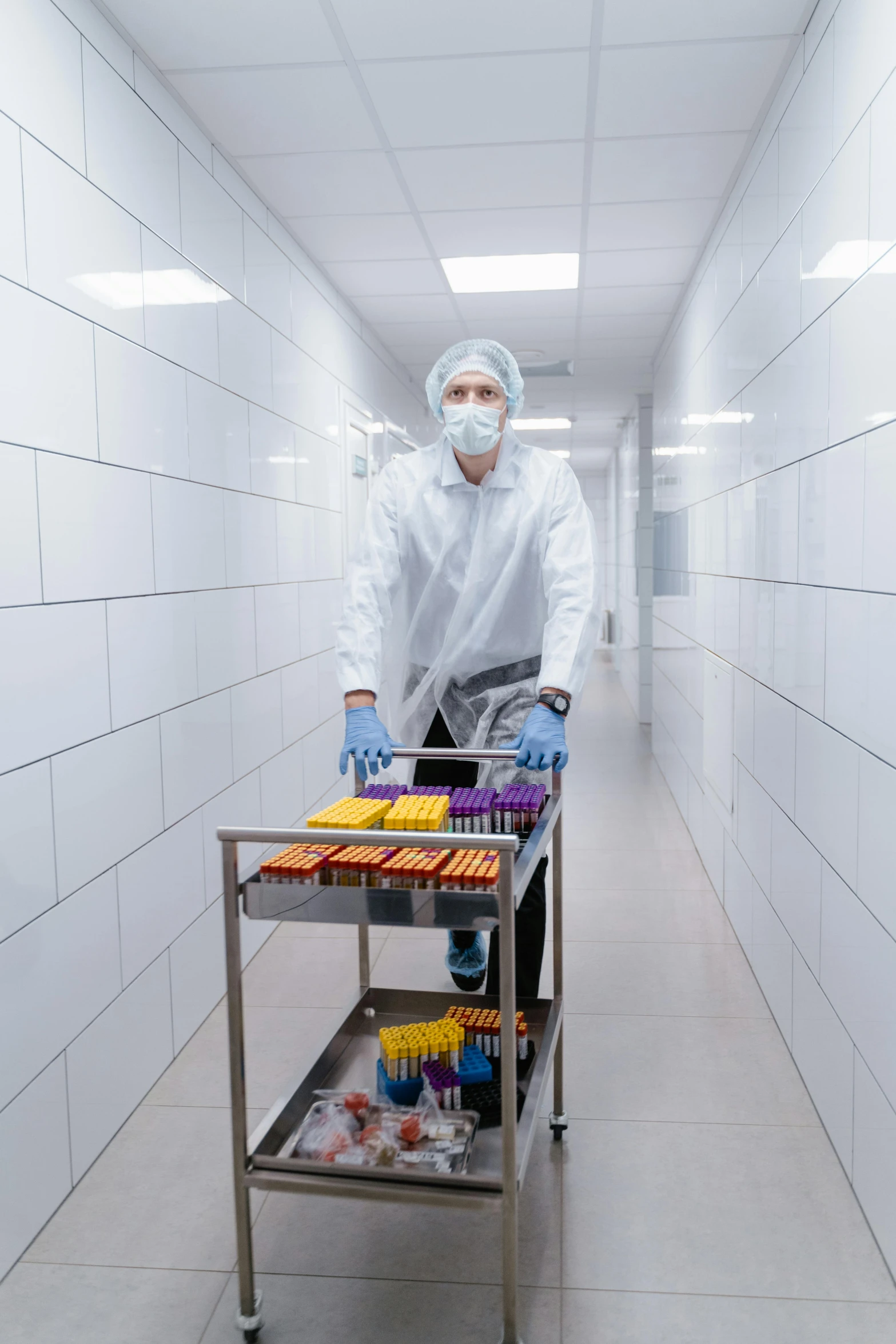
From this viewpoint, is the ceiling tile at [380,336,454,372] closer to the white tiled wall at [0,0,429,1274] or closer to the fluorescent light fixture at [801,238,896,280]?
the white tiled wall at [0,0,429,1274]

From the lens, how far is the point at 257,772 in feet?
9.70

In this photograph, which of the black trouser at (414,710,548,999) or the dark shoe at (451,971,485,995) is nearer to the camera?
the black trouser at (414,710,548,999)

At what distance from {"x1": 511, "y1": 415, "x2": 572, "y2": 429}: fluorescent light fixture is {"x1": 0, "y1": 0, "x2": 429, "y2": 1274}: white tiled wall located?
512 centimetres

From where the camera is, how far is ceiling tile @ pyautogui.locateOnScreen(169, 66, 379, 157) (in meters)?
2.33

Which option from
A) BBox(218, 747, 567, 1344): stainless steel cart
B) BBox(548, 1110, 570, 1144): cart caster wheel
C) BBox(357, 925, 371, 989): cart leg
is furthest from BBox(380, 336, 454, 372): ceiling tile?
BBox(218, 747, 567, 1344): stainless steel cart

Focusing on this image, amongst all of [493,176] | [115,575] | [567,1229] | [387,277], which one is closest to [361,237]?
[387,277]

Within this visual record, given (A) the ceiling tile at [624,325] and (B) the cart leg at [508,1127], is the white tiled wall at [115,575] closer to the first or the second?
(B) the cart leg at [508,1127]

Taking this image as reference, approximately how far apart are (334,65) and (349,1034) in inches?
82.1

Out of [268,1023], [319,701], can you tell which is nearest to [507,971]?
[268,1023]

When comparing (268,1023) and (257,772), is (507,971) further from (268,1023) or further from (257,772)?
(257,772)

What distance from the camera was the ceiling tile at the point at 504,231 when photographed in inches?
128

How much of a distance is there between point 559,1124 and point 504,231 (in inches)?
111

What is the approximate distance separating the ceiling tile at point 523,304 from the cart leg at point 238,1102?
3420 millimetres

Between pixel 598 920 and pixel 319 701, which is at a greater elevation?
pixel 319 701
